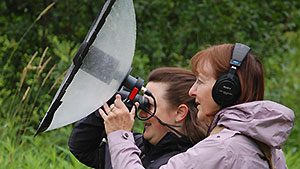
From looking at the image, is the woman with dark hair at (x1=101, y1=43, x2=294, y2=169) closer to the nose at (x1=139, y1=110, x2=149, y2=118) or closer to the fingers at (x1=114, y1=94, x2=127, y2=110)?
the fingers at (x1=114, y1=94, x2=127, y2=110)

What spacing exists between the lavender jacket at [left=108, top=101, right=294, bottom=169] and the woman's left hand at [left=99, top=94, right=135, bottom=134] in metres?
0.36

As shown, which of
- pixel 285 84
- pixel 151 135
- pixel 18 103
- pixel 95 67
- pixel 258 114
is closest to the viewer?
pixel 258 114

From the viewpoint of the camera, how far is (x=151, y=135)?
13.2 feet

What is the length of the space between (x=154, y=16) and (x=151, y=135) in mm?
5107

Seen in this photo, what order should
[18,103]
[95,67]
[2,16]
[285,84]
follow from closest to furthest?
[95,67], [18,103], [2,16], [285,84]

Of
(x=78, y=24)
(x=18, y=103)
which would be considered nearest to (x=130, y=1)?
(x=18, y=103)

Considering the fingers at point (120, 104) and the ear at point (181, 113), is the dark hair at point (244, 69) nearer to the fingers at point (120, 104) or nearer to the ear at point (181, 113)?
the fingers at point (120, 104)

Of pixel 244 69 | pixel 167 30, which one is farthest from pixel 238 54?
pixel 167 30

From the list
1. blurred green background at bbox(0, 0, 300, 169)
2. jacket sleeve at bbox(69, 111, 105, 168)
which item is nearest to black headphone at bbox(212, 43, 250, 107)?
jacket sleeve at bbox(69, 111, 105, 168)

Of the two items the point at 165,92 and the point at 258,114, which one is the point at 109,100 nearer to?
the point at 165,92

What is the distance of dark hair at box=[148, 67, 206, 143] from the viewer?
13.2ft

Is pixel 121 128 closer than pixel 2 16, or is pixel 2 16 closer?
pixel 121 128

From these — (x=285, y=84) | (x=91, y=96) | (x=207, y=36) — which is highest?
(x=91, y=96)

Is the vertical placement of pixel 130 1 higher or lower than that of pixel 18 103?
higher
